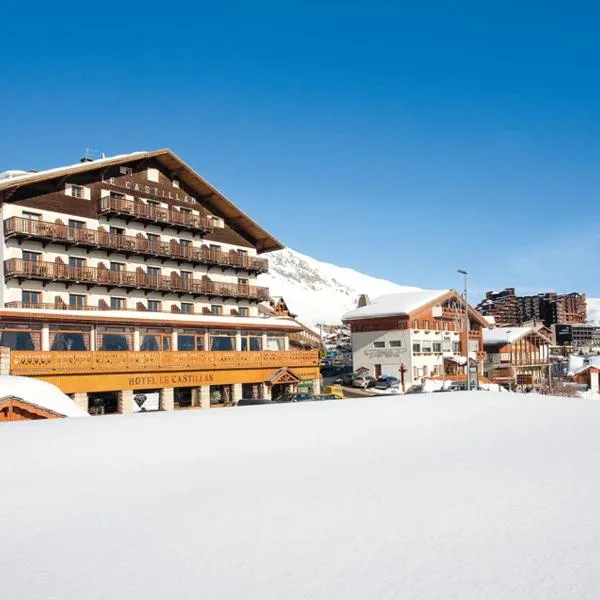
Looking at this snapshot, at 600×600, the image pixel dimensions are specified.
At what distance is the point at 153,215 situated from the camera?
137 ft

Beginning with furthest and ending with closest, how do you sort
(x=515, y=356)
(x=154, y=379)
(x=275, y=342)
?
(x=515, y=356), (x=275, y=342), (x=154, y=379)

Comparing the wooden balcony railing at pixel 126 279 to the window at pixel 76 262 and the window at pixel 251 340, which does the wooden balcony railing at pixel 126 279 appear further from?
the window at pixel 251 340

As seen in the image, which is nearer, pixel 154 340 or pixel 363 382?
pixel 154 340

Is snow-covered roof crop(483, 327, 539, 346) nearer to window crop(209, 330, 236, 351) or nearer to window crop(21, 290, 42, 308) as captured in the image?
window crop(209, 330, 236, 351)

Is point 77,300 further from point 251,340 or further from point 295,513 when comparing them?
point 295,513

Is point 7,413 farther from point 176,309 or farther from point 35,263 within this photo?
point 176,309

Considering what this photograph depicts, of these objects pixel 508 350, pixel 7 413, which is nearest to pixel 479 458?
pixel 7 413

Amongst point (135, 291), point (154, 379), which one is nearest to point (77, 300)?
point (135, 291)

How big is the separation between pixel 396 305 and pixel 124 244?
3372cm

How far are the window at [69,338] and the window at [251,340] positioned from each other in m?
11.0

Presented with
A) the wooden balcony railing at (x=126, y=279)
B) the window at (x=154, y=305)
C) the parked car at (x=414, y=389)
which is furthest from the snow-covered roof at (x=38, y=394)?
the parked car at (x=414, y=389)

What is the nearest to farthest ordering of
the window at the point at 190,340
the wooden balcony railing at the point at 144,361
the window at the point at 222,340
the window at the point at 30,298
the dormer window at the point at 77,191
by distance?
the wooden balcony railing at the point at 144,361 → the window at the point at 30,298 → the window at the point at 190,340 → the dormer window at the point at 77,191 → the window at the point at 222,340

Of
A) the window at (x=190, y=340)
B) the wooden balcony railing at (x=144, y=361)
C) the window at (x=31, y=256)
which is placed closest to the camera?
the wooden balcony railing at (x=144, y=361)

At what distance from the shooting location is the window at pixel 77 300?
3759cm
